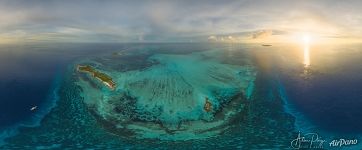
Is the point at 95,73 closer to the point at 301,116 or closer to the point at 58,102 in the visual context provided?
the point at 58,102

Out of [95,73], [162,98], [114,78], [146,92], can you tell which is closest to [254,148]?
[162,98]

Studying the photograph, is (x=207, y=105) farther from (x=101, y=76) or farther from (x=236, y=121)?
(x=101, y=76)

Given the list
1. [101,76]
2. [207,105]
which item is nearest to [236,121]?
[207,105]

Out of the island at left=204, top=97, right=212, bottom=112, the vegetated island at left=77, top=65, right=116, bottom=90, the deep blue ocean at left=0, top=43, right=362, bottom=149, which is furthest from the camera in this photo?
the vegetated island at left=77, top=65, right=116, bottom=90

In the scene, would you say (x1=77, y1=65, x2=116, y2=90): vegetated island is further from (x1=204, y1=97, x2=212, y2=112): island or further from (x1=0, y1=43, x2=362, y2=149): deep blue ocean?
(x1=204, y1=97, x2=212, y2=112): island

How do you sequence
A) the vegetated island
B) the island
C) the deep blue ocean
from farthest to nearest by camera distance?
1. the vegetated island
2. the island
3. the deep blue ocean

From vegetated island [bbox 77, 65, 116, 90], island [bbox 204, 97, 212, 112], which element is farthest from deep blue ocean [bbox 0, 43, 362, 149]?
vegetated island [bbox 77, 65, 116, 90]

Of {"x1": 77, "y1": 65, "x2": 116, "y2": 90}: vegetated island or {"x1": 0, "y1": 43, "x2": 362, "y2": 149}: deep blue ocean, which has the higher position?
{"x1": 77, "y1": 65, "x2": 116, "y2": 90}: vegetated island

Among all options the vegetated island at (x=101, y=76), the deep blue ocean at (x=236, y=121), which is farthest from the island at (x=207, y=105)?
the vegetated island at (x=101, y=76)

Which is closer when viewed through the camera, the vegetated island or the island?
the island

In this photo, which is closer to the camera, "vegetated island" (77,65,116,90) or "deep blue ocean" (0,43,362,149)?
"deep blue ocean" (0,43,362,149)

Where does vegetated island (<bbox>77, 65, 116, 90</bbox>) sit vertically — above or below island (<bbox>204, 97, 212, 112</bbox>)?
above

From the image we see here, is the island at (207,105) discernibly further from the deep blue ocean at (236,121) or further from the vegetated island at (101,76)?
the vegetated island at (101,76)
